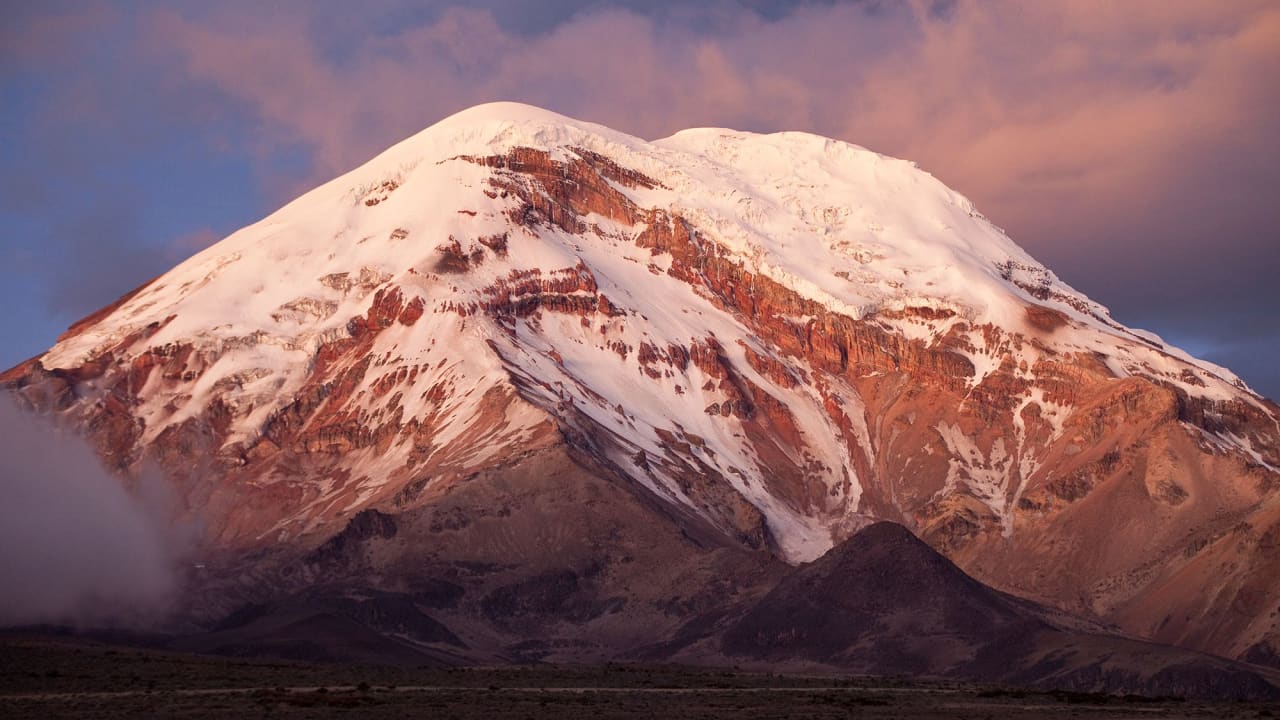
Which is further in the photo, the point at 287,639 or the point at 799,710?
the point at 287,639

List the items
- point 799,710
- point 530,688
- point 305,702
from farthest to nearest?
point 530,688
point 799,710
point 305,702

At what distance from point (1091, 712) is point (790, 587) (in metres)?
93.4

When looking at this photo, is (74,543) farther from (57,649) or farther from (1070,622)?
(1070,622)

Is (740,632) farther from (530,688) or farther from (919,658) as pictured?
(530,688)

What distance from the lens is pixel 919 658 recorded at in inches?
6747

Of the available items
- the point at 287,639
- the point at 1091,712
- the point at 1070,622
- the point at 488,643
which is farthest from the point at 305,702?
the point at 1070,622

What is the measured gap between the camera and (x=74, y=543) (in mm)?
183875

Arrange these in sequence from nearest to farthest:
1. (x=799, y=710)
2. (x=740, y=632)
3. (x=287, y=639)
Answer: (x=799, y=710)
(x=287, y=639)
(x=740, y=632)

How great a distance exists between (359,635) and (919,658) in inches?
1981

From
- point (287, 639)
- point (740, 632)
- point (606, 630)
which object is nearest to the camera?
point (287, 639)

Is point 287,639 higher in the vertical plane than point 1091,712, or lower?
higher

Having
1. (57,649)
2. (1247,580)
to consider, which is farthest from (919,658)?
(57,649)

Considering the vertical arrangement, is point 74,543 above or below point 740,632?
above

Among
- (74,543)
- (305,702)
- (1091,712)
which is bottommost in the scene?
(1091,712)
